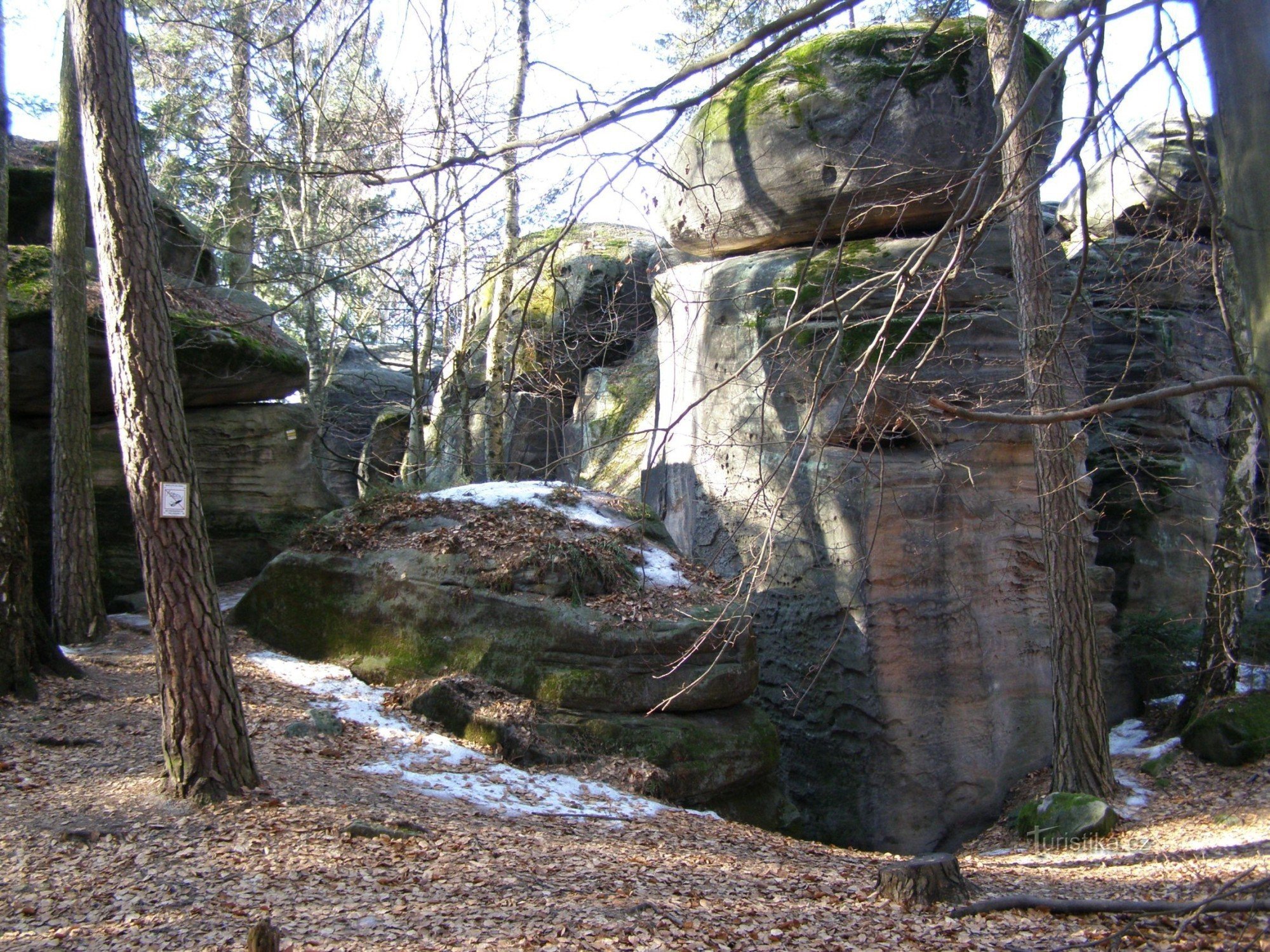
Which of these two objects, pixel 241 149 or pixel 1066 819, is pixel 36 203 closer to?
pixel 241 149

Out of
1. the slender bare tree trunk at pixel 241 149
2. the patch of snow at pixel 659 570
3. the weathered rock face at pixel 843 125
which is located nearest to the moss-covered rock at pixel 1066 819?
the patch of snow at pixel 659 570

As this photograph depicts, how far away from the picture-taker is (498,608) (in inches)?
350

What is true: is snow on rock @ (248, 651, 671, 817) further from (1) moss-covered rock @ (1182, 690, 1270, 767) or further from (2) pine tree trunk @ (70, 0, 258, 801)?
(1) moss-covered rock @ (1182, 690, 1270, 767)

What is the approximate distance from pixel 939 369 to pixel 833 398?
1.20 meters

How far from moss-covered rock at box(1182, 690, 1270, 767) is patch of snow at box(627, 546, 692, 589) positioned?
5.44 meters

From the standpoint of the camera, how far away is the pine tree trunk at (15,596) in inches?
295

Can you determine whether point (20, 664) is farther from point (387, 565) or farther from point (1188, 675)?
point (1188, 675)

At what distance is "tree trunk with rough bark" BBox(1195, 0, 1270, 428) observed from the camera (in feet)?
11.4

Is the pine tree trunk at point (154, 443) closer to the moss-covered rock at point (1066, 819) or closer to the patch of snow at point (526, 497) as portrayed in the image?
the patch of snow at point (526, 497)

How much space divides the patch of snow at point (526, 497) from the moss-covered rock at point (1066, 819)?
15.6ft

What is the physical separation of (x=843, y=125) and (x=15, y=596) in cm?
917

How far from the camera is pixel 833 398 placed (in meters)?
10.5

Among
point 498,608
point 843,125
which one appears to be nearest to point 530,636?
point 498,608

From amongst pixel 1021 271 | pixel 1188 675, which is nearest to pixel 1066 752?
pixel 1188 675
